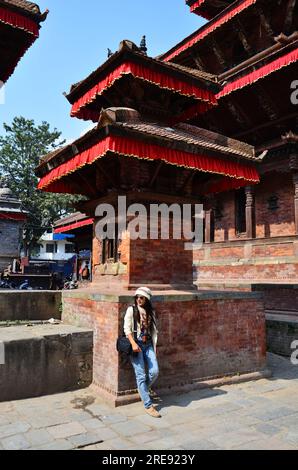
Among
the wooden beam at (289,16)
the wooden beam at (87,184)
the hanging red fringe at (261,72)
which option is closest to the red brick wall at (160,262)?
the wooden beam at (87,184)

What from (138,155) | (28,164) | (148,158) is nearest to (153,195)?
(148,158)

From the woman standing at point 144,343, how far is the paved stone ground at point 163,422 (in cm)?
30

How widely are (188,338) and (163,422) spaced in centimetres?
166

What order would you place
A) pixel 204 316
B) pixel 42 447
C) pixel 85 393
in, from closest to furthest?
pixel 42 447, pixel 85 393, pixel 204 316

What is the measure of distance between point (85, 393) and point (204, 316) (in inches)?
86.1

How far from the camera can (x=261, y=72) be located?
38.8 feet

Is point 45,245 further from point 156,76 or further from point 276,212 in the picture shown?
point 156,76

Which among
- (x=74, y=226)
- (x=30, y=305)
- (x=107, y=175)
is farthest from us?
(x=74, y=226)

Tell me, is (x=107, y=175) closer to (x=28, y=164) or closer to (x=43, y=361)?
(x=43, y=361)

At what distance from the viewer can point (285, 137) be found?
37.7 ft

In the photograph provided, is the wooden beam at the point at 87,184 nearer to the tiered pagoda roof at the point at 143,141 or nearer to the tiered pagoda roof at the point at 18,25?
the tiered pagoda roof at the point at 143,141

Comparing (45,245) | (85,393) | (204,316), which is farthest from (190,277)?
(45,245)

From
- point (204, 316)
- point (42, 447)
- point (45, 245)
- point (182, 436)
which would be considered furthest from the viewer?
point (45, 245)

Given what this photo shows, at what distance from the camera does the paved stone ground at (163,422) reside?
381 cm
